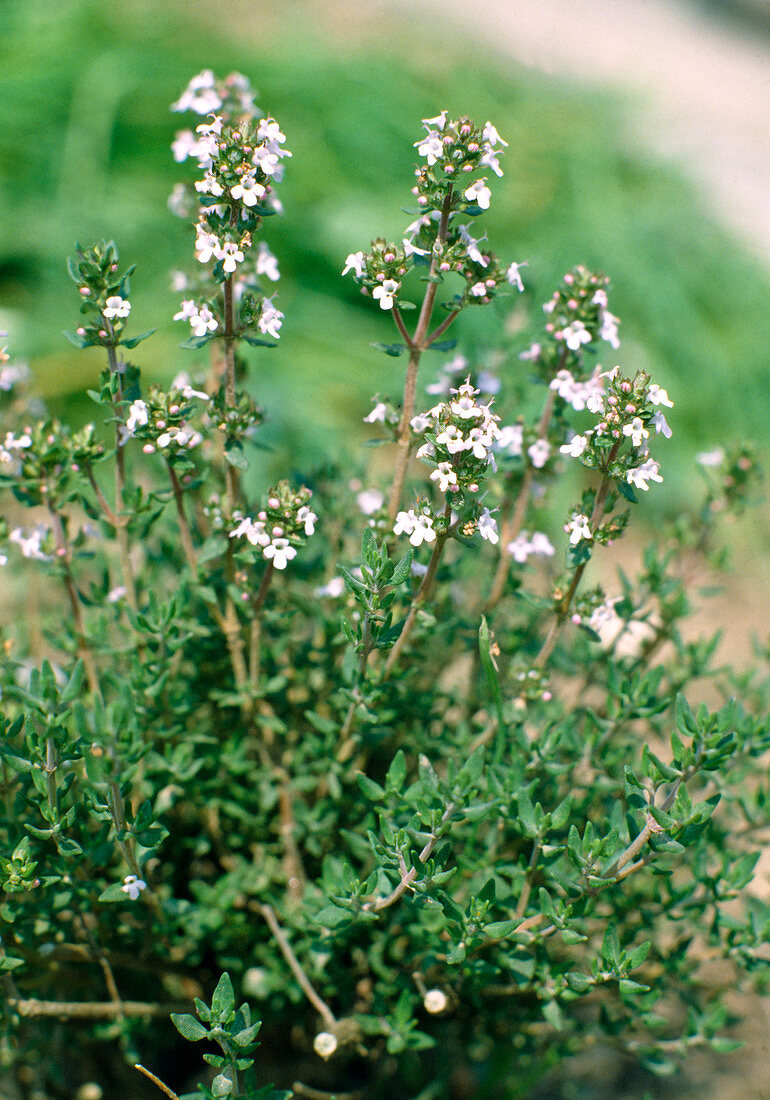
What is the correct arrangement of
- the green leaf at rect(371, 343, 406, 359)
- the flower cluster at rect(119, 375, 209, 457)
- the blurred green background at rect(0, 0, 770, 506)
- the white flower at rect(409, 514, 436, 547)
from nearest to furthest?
the white flower at rect(409, 514, 436, 547)
the flower cluster at rect(119, 375, 209, 457)
the green leaf at rect(371, 343, 406, 359)
the blurred green background at rect(0, 0, 770, 506)

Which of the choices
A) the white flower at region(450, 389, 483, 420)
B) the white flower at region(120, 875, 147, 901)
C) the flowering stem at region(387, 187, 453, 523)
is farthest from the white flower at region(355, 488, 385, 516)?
the white flower at region(120, 875, 147, 901)

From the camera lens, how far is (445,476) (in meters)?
1.71

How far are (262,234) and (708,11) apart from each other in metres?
7.94

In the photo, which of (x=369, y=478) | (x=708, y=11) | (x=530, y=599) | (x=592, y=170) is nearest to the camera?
(x=530, y=599)

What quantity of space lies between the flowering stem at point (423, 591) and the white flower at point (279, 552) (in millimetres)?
277

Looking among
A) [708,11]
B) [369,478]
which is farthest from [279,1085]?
[708,11]

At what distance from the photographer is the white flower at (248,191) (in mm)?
1748

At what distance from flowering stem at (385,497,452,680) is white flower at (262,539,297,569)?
0.91 feet

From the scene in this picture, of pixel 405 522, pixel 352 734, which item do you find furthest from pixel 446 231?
pixel 352 734

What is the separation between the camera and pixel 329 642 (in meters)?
2.43

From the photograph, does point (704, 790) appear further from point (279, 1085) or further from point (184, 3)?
point (184, 3)

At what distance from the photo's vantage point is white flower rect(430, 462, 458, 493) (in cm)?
171

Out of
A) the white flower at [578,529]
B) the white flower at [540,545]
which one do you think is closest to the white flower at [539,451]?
the white flower at [540,545]

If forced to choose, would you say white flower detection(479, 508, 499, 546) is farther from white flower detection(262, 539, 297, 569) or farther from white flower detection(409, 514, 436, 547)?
white flower detection(262, 539, 297, 569)
